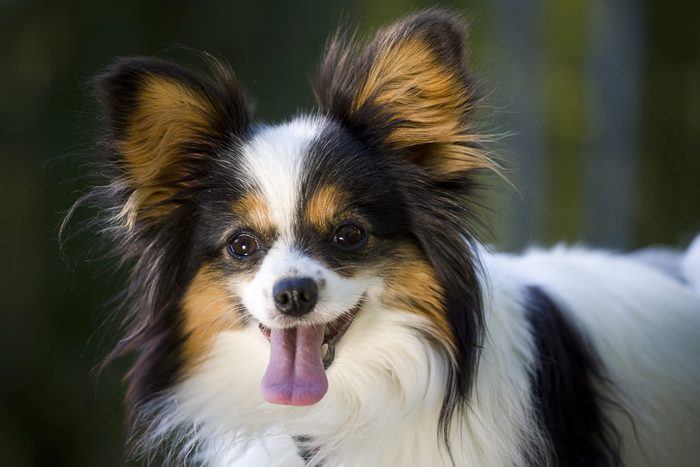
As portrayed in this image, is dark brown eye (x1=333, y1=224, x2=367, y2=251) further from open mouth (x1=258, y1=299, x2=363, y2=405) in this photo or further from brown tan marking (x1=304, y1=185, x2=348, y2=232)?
open mouth (x1=258, y1=299, x2=363, y2=405)

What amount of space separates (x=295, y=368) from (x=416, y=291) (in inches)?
18.2

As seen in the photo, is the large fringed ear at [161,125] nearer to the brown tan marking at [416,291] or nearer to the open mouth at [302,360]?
the open mouth at [302,360]

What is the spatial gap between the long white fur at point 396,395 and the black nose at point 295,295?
0.22 ft

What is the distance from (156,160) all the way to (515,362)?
138cm

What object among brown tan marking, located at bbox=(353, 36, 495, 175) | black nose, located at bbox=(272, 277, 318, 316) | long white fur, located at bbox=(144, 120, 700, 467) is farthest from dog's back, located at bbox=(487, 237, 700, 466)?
black nose, located at bbox=(272, 277, 318, 316)

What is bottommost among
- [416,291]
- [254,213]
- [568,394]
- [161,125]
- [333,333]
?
[568,394]

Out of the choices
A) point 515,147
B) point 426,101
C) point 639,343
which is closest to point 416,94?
point 426,101

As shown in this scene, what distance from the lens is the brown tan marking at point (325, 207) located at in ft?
10.4

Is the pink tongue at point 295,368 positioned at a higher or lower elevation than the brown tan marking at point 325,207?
lower

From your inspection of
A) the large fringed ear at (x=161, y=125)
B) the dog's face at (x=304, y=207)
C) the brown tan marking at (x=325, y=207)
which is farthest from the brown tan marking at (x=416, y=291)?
the large fringed ear at (x=161, y=125)

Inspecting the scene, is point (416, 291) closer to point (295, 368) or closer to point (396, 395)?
point (396, 395)

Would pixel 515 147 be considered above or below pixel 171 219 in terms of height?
below

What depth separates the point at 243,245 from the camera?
3.24m

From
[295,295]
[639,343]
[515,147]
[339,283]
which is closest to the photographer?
[295,295]
